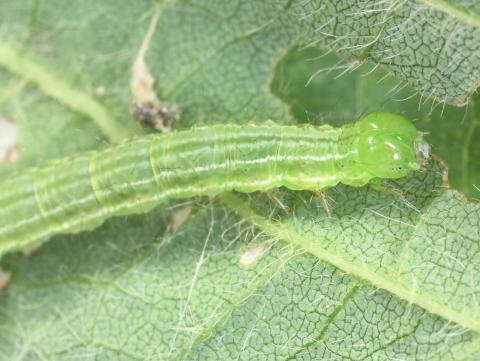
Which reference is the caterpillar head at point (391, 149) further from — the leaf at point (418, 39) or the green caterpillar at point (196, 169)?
the leaf at point (418, 39)

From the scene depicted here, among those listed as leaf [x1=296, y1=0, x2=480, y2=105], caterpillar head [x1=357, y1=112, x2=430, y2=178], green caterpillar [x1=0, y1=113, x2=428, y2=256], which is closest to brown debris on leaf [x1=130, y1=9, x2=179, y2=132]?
green caterpillar [x1=0, y1=113, x2=428, y2=256]

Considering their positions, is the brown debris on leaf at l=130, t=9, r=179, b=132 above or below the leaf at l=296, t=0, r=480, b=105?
below

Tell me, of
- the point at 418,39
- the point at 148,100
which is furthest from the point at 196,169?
the point at 418,39

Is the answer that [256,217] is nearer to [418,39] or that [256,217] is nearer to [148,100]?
[148,100]

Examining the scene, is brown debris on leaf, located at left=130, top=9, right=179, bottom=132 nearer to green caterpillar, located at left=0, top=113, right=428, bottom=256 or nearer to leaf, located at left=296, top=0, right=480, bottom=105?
green caterpillar, located at left=0, top=113, right=428, bottom=256

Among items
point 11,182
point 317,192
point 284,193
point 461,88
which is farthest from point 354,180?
point 11,182

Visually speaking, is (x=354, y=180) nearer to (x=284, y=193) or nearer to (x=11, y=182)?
(x=284, y=193)

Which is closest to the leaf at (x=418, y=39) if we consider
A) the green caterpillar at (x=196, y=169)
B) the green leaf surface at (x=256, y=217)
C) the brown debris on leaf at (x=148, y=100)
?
the green leaf surface at (x=256, y=217)
